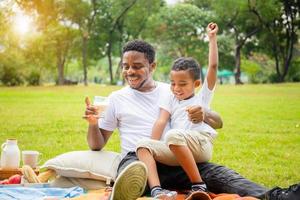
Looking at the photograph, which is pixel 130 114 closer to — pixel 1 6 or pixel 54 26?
pixel 1 6

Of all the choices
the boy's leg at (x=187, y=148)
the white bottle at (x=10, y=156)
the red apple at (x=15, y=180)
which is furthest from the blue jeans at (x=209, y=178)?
the white bottle at (x=10, y=156)

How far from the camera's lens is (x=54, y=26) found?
940 centimetres

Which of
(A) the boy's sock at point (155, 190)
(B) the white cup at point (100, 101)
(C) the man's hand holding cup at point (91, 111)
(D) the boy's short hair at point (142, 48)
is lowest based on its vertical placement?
(A) the boy's sock at point (155, 190)

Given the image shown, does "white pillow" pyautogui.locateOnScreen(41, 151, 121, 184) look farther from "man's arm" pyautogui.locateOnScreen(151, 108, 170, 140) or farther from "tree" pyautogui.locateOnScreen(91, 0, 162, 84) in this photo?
"tree" pyautogui.locateOnScreen(91, 0, 162, 84)

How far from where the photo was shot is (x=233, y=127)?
556cm

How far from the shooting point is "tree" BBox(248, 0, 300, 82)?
8.71 m

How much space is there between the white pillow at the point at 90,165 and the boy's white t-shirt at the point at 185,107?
0.32 m

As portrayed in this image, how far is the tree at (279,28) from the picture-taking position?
8.71m

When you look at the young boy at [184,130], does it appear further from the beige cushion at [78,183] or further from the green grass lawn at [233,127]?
the green grass lawn at [233,127]

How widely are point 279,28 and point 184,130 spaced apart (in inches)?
297

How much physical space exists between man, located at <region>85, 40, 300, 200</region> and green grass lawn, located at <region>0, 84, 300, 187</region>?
1.05 m

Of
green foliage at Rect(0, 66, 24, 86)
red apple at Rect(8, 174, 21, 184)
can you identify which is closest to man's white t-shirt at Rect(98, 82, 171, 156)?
red apple at Rect(8, 174, 21, 184)

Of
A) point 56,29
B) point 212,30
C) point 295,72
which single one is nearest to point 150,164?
point 212,30

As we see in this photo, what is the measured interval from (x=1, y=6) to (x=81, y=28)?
345 cm
